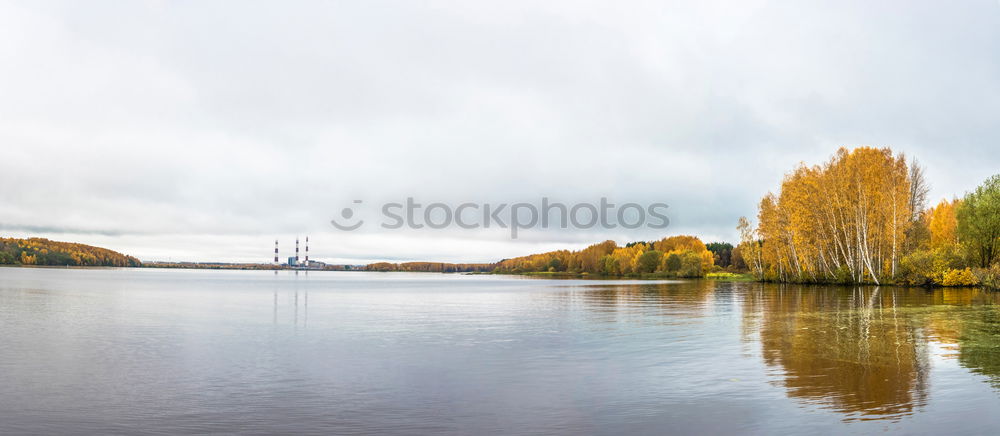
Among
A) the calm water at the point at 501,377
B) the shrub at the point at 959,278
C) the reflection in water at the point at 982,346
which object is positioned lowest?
the calm water at the point at 501,377

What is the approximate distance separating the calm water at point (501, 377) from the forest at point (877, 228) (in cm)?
4253

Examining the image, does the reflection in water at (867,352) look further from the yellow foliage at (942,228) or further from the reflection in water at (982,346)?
the yellow foliage at (942,228)

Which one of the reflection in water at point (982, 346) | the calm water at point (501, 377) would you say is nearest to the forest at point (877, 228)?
the reflection in water at point (982, 346)

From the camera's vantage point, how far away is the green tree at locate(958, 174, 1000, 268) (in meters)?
58.4

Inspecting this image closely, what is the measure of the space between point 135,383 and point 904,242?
78.7m

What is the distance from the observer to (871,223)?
222 feet

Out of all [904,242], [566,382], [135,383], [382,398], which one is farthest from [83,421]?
[904,242]

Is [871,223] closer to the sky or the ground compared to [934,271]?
closer to the sky

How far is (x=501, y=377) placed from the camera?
13945 millimetres

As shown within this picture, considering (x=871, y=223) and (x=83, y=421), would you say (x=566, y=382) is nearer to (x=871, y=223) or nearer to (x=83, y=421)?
(x=83, y=421)

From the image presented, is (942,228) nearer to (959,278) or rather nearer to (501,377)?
(959,278)

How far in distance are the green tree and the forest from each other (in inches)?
3.0

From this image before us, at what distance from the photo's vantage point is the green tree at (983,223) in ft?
192

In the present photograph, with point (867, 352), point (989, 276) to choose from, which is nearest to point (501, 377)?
point (867, 352)
